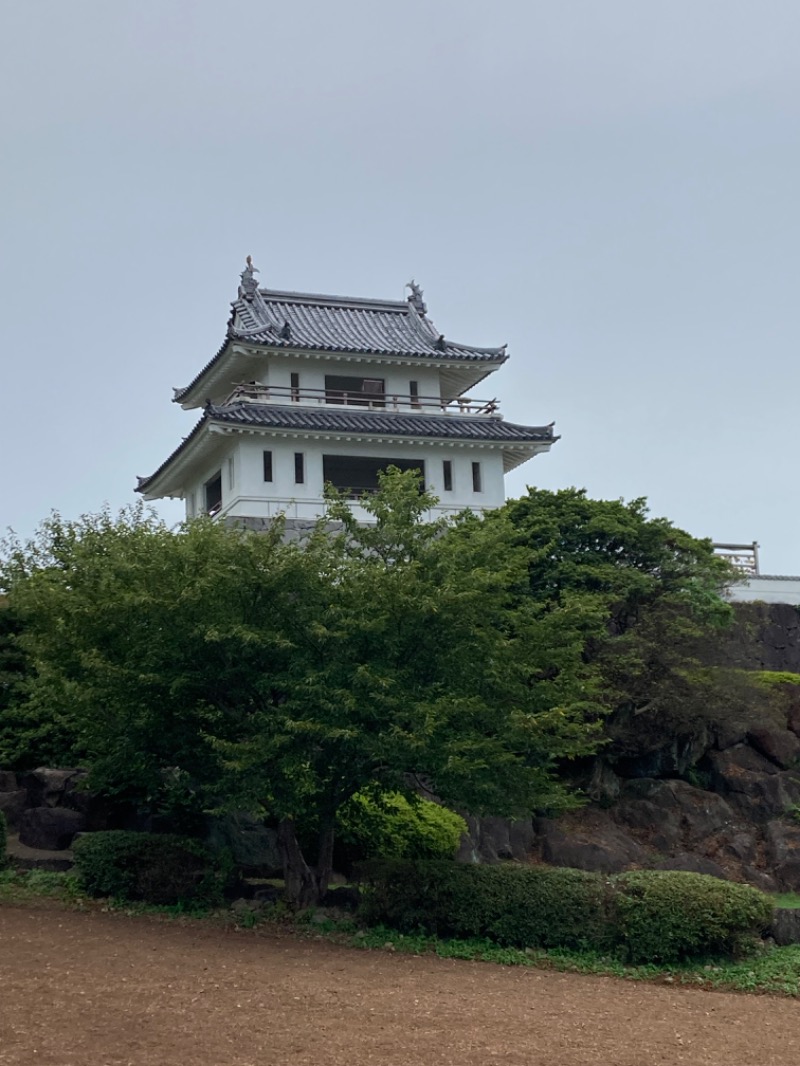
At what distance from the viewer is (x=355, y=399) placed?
115 feet

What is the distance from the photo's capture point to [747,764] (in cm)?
3028

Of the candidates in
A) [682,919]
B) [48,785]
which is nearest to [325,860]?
[682,919]

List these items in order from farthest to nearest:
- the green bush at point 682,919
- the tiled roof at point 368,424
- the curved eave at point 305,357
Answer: the curved eave at point 305,357
the tiled roof at point 368,424
the green bush at point 682,919

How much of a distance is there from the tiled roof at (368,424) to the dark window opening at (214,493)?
140 cm

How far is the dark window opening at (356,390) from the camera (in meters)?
35.1

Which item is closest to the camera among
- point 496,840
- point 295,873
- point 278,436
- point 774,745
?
point 295,873

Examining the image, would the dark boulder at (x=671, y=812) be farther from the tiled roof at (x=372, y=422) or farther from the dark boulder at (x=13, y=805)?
the dark boulder at (x=13, y=805)

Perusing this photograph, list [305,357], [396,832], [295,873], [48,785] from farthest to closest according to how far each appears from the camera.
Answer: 1. [305,357]
2. [48,785]
3. [396,832]
4. [295,873]

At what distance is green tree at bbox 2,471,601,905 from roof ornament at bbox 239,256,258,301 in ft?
67.7

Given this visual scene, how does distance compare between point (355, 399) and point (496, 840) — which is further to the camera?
point (355, 399)

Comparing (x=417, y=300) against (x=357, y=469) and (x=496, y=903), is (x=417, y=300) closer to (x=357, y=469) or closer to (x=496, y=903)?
(x=357, y=469)

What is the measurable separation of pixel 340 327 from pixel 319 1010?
90.8 feet

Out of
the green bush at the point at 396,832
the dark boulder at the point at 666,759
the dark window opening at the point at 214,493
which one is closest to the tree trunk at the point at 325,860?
the green bush at the point at 396,832

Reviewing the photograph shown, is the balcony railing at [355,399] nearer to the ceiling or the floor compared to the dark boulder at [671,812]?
nearer to the ceiling
